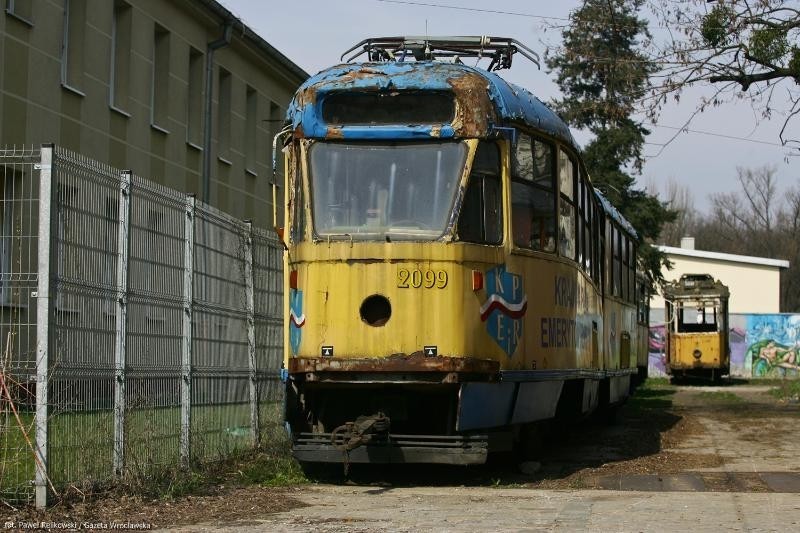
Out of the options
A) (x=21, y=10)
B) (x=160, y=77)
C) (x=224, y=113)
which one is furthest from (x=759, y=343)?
(x=21, y=10)

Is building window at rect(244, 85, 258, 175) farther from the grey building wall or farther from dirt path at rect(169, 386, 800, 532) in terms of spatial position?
dirt path at rect(169, 386, 800, 532)

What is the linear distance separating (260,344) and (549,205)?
11.2ft

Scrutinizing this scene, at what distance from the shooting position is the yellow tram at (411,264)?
414 inches

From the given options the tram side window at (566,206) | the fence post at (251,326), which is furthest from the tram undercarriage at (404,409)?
the fence post at (251,326)

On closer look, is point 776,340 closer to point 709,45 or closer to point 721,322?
point 721,322

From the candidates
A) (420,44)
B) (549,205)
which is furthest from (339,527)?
(420,44)

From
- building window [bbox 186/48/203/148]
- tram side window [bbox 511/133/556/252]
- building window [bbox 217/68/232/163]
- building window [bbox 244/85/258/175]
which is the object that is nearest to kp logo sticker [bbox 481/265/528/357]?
tram side window [bbox 511/133/556/252]

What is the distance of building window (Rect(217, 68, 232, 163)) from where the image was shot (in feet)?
98.3

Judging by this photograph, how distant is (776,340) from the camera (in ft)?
178

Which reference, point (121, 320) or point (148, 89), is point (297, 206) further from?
point (148, 89)

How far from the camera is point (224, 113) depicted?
30.2 meters

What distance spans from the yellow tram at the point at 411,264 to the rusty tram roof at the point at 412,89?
15 mm

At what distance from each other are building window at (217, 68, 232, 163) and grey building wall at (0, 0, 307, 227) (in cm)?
2

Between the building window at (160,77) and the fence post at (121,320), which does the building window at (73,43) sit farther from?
the fence post at (121,320)
